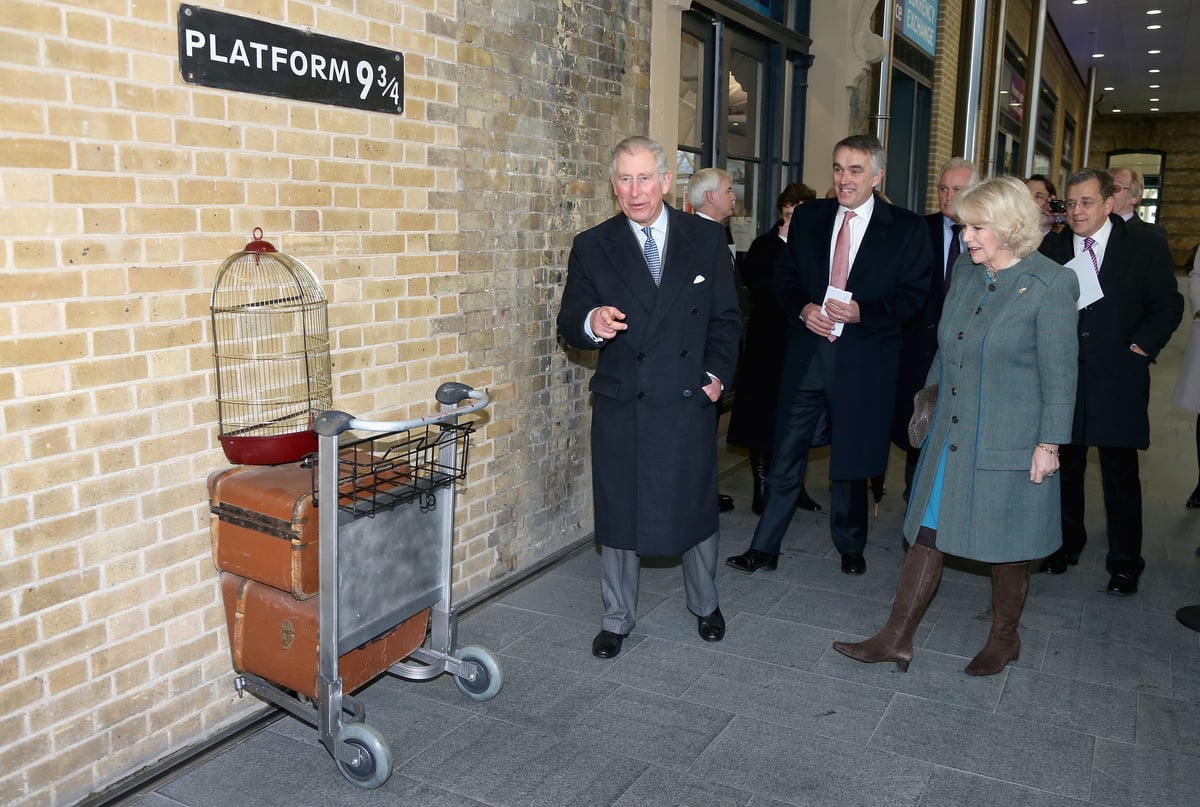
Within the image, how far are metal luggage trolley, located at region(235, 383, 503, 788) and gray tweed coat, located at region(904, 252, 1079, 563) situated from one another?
62.5 inches

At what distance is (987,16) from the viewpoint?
13.5m

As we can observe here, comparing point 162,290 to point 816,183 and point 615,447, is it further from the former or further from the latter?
point 816,183

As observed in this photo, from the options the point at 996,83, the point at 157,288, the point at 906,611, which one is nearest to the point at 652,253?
the point at 906,611

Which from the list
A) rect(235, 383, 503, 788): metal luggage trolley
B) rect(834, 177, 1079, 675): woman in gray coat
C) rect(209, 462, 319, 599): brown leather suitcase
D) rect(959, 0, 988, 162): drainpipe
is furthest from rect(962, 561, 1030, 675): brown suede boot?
rect(959, 0, 988, 162): drainpipe

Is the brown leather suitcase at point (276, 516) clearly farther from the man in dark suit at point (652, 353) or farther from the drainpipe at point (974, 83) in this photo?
the drainpipe at point (974, 83)

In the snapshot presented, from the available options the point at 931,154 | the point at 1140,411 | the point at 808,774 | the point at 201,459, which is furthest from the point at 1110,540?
the point at 931,154

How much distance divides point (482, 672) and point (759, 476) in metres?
2.74

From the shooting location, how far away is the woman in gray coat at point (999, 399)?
328 centimetres

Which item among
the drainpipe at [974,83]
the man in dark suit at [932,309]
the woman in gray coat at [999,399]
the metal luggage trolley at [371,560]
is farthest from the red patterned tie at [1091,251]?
the drainpipe at [974,83]

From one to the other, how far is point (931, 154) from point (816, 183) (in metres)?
4.53

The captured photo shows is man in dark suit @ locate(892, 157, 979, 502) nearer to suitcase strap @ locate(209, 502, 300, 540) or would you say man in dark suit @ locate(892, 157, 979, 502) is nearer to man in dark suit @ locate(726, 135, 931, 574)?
man in dark suit @ locate(726, 135, 931, 574)

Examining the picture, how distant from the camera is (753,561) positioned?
15.7ft

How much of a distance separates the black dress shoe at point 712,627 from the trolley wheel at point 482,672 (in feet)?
→ 3.04

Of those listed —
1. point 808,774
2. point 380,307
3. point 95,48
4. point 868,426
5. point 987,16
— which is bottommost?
point 808,774
